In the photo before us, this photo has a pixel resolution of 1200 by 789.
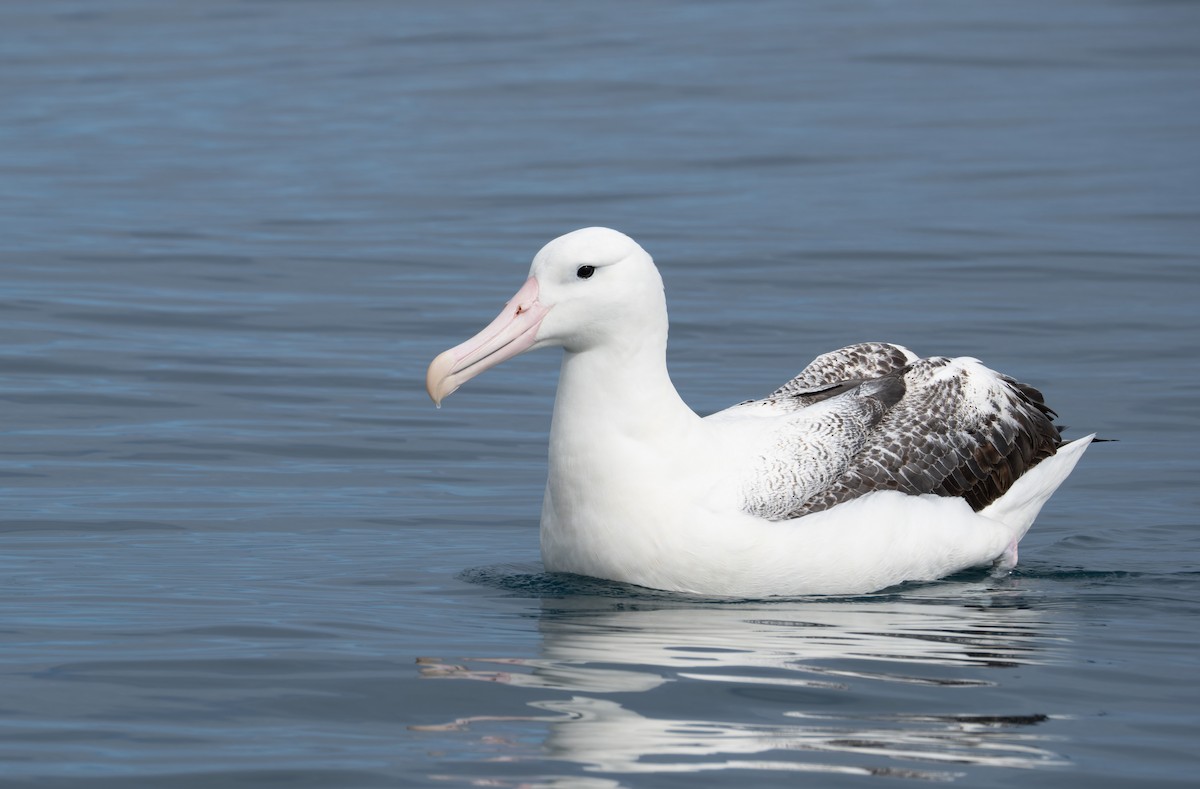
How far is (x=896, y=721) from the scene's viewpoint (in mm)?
8406

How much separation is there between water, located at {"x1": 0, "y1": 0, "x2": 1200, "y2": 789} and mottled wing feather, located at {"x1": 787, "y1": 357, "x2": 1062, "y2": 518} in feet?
1.73

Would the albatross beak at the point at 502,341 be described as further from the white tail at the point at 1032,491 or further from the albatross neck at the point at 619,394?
the white tail at the point at 1032,491

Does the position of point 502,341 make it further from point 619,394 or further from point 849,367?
point 849,367

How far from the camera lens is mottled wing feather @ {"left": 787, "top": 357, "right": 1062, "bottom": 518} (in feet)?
36.7

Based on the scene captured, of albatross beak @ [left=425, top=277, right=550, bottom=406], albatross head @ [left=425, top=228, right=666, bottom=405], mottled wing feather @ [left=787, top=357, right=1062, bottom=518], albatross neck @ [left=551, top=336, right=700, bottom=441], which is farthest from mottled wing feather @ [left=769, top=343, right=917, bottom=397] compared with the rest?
albatross beak @ [left=425, top=277, right=550, bottom=406]

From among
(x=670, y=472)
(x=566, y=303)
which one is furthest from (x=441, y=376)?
(x=670, y=472)

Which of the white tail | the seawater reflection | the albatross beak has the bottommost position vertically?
the seawater reflection

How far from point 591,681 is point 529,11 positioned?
36441 mm

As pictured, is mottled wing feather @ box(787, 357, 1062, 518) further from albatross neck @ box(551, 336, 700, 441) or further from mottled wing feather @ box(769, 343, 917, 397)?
albatross neck @ box(551, 336, 700, 441)

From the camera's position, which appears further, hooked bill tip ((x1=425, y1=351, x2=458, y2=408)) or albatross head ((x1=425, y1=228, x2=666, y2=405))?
albatross head ((x1=425, y1=228, x2=666, y2=405))

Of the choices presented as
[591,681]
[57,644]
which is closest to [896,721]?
[591,681]

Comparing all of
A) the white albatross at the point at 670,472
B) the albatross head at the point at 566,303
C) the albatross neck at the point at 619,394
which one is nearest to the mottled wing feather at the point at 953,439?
the white albatross at the point at 670,472

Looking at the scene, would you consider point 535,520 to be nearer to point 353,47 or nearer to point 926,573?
point 926,573

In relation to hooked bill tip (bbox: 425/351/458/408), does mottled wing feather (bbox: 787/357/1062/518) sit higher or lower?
lower
